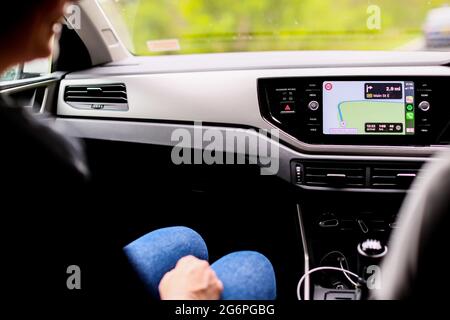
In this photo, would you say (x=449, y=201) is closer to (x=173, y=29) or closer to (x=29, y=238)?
(x=29, y=238)

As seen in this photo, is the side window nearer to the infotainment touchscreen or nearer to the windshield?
the windshield

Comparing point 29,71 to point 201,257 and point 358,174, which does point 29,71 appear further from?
point 358,174

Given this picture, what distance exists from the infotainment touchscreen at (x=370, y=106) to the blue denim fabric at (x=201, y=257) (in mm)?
955

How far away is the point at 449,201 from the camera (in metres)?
0.78

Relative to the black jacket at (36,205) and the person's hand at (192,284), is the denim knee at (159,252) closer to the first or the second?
the person's hand at (192,284)

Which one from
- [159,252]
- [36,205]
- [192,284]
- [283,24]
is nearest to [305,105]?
[283,24]

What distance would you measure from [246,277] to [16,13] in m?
0.92

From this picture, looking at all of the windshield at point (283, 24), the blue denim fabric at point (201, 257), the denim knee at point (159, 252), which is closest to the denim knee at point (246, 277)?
the blue denim fabric at point (201, 257)

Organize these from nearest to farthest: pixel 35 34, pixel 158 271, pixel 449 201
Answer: pixel 449 201
pixel 35 34
pixel 158 271

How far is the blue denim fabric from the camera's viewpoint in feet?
4.56

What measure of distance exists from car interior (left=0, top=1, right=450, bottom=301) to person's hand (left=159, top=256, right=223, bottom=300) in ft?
2.81

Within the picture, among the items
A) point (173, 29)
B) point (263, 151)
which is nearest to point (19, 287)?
point (263, 151)

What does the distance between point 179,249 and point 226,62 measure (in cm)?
117

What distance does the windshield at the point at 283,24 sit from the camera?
7.85 ft
